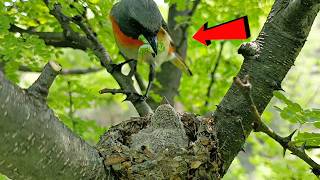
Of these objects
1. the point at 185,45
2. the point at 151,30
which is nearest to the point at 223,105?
the point at 151,30

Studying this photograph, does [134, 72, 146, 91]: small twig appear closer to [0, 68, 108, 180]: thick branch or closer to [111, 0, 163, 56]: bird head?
[111, 0, 163, 56]: bird head

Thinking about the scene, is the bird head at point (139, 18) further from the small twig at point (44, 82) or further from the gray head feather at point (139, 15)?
the small twig at point (44, 82)

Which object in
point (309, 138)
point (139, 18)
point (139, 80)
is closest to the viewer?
point (309, 138)

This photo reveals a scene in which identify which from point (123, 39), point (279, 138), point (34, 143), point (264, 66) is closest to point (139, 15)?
point (123, 39)

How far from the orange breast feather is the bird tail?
2.95ft

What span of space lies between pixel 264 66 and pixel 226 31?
2.45 m

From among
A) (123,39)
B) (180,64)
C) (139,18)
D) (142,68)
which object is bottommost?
(142,68)

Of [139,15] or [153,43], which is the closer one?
[153,43]

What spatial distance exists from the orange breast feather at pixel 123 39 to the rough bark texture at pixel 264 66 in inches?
85.3

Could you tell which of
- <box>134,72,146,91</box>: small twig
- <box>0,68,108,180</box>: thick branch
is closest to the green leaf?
<box>0,68,108,180</box>: thick branch

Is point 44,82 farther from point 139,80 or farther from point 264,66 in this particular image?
point 139,80

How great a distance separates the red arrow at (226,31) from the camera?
5079 millimetres

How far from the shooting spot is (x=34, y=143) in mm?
2115

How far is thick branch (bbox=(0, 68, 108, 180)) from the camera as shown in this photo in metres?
2.01
